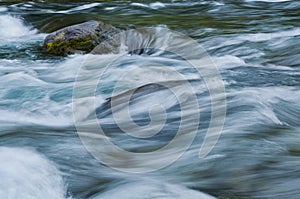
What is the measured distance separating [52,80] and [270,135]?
12.0 feet

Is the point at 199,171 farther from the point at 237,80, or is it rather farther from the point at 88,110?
the point at 237,80

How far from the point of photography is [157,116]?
5.27 metres

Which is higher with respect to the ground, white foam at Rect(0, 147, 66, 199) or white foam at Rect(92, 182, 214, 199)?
white foam at Rect(0, 147, 66, 199)

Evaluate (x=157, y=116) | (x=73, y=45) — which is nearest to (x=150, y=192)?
(x=157, y=116)

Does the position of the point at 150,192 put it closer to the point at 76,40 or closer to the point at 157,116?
the point at 157,116

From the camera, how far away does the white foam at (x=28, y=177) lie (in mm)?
3416

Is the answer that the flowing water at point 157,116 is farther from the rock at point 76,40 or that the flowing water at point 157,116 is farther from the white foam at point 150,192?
the rock at point 76,40

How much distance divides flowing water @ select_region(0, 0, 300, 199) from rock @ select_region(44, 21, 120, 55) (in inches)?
7.6

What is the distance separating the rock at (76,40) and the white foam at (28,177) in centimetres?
414

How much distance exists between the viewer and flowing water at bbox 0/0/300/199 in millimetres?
3678

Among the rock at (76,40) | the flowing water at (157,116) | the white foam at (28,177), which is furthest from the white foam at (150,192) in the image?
the rock at (76,40)

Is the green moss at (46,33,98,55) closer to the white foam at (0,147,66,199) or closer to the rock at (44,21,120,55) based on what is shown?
the rock at (44,21,120,55)

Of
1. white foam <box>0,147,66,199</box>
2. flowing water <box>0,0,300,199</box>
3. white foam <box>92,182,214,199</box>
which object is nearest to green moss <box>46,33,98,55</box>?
flowing water <box>0,0,300,199</box>

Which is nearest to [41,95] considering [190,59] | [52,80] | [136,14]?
[52,80]
